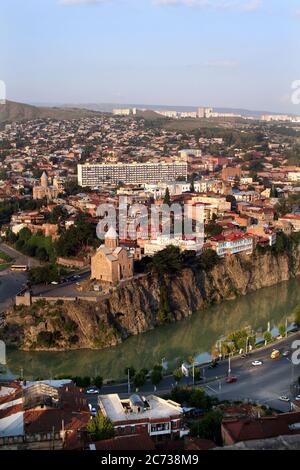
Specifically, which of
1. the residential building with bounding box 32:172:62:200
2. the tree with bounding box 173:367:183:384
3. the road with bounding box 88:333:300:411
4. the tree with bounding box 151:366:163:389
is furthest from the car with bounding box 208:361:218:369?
the residential building with bounding box 32:172:62:200

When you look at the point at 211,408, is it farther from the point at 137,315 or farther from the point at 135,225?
the point at 135,225

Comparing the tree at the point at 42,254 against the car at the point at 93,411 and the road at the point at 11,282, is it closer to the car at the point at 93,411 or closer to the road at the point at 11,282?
the road at the point at 11,282

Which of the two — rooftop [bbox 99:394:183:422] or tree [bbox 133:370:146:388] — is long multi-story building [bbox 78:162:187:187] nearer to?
tree [bbox 133:370:146:388]

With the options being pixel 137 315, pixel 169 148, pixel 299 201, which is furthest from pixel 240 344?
pixel 169 148

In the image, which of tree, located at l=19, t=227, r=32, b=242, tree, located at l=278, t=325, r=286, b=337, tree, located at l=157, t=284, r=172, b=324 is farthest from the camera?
tree, located at l=19, t=227, r=32, b=242

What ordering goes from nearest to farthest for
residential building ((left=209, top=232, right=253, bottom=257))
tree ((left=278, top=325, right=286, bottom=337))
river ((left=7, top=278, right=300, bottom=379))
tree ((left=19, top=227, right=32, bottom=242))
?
river ((left=7, top=278, right=300, bottom=379)) < tree ((left=278, top=325, right=286, bottom=337)) < residential building ((left=209, top=232, right=253, bottom=257)) < tree ((left=19, top=227, right=32, bottom=242))

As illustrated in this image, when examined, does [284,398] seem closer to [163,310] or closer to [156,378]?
[156,378]

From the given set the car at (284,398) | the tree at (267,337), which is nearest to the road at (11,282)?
the tree at (267,337)
